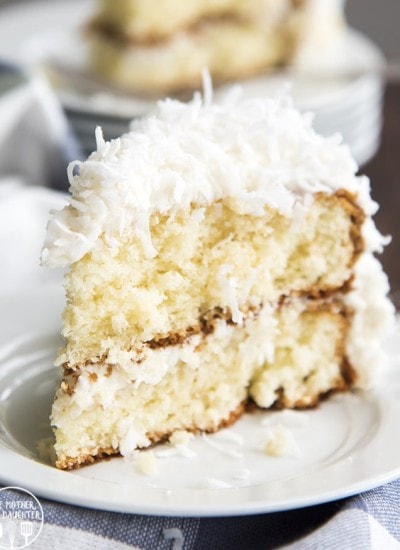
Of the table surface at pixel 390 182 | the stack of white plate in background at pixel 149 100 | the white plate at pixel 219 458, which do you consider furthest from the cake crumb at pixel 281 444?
the stack of white plate in background at pixel 149 100

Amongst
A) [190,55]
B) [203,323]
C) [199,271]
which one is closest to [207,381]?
[203,323]

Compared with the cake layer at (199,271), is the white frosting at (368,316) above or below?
below

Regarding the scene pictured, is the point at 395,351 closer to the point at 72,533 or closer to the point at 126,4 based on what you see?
the point at 72,533

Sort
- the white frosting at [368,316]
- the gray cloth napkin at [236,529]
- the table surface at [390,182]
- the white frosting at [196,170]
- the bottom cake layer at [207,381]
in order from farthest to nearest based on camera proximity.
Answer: the table surface at [390,182] < the white frosting at [368,316] < the bottom cake layer at [207,381] < the white frosting at [196,170] < the gray cloth napkin at [236,529]

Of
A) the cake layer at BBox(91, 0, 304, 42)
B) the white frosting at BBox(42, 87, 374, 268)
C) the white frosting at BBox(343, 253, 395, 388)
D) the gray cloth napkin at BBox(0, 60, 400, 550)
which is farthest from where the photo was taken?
the cake layer at BBox(91, 0, 304, 42)

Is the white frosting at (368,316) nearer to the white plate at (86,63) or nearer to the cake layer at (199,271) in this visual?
the cake layer at (199,271)

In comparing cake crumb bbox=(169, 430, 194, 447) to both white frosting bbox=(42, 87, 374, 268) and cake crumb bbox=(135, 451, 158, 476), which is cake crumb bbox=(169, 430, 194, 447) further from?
white frosting bbox=(42, 87, 374, 268)

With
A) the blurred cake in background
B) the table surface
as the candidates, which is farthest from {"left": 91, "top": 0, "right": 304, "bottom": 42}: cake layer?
the table surface

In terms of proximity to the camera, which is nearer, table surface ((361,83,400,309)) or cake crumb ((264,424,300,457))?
cake crumb ((264,424,300,457))
